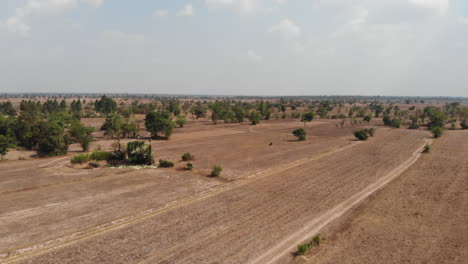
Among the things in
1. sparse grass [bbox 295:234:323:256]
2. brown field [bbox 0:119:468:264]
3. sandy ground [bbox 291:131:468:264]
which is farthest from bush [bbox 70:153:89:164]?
sandy ground [bbox 291:131:468:264]

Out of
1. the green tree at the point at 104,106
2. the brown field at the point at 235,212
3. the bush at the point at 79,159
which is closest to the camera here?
the brown field at the point at 235,212

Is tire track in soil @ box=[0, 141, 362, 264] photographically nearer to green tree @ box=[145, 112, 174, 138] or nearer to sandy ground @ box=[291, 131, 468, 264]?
sandy ground @ box=[291, 131, 468, 264]

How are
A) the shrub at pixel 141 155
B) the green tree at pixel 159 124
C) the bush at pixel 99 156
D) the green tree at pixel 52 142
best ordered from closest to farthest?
1. the shrub at pixel 141 155
2. the bush at pixel 99 156
3. the green tree at pixel 52 142
4. the green tree at pixel 159 124

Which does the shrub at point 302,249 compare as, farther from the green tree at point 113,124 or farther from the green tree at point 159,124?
the green tree at point 113,124

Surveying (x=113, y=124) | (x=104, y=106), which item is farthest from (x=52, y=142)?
(x=104, y=106)

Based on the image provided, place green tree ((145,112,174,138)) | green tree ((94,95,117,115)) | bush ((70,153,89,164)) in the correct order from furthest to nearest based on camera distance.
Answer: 1. green tree ((94,95,117,115))
2. green tree ((145,112,174,138))
3. bush ((70,153,89,164))

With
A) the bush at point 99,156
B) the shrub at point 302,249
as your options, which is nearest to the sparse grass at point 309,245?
the shrub at point 302,249

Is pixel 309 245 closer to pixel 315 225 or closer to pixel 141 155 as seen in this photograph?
pixel 315 225
